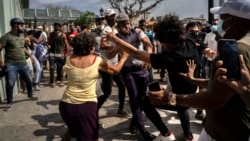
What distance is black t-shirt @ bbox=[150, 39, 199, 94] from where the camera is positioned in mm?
3238

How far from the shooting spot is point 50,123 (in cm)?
539

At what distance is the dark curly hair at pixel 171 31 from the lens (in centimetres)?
336

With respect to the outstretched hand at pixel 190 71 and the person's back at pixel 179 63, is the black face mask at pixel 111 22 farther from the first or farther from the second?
the outstretched hand at pixel 190 71

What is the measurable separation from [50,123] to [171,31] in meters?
2.99

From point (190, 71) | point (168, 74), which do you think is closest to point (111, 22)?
point (168, 74)

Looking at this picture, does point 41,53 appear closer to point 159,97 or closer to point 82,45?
point 82,45

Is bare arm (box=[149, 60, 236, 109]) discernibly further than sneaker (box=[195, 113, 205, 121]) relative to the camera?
No

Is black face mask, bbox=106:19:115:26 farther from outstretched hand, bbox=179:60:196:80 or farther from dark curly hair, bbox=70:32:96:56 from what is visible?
outstretched hand, bbox=179:60:196:80

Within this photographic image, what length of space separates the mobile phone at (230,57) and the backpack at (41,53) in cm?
834

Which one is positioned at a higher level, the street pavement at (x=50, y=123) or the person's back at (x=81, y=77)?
the person's back at (x=81, y=77)

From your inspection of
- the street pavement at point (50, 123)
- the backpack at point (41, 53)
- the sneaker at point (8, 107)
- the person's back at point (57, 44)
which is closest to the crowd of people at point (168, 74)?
the sneaker at point (8, 107)

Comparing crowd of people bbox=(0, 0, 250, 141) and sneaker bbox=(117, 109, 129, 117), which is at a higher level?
crowd of people bbox=(0, 0, 250, 141)

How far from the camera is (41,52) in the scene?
31.1ft

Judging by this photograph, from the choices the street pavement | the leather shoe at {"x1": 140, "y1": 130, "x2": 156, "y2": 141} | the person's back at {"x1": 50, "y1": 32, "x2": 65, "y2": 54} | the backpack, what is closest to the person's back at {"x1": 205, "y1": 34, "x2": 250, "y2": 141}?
the leather shoe at {"x1": 140, "y1": 130, "x2": 156, "y2": 141}
